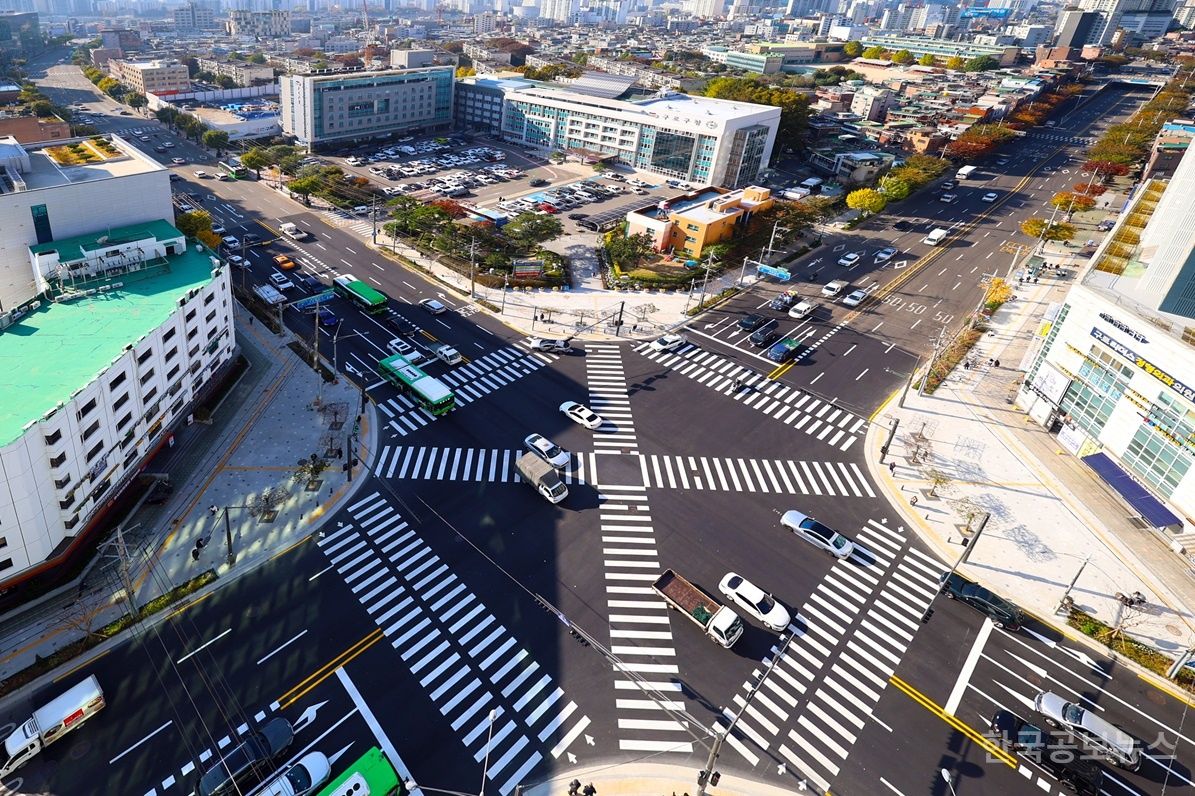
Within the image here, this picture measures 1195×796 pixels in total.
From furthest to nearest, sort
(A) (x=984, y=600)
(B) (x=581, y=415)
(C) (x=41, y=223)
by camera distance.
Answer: (B) (x=581, y=415) → (C) (x=41, y=223) → (A) (x=984, y=600)

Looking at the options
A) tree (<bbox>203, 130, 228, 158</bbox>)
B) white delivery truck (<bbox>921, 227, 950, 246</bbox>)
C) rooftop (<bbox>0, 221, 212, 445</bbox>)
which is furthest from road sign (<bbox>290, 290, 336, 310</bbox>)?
white delivery truck (<bbox>921, 227, 950, 246</bbox>)

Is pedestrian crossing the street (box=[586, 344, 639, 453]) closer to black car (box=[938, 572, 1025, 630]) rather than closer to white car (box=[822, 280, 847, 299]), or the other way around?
black car (box=[938, 572, 1025, 630])

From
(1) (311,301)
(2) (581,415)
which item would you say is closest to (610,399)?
(2) (581,415)

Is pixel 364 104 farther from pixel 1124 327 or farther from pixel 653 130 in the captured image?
pixel 1124 327

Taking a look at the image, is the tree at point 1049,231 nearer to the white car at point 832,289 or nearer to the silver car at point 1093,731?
the white car at point 832,289

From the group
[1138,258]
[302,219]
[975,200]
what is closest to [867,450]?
[1138,258]

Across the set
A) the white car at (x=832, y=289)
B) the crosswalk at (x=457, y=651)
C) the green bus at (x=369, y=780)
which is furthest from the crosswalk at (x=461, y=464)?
the white car at (x=832, y=289)

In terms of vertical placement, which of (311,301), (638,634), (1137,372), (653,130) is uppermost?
(653,130)
